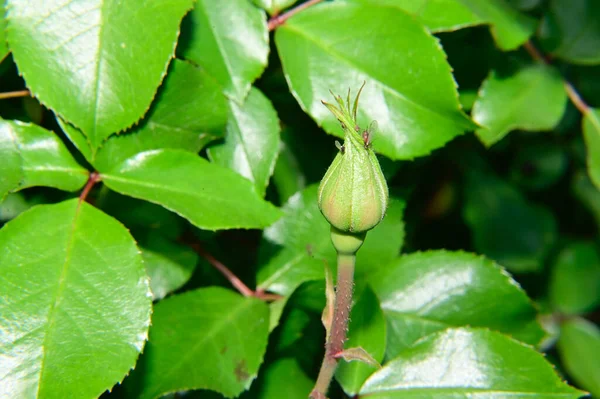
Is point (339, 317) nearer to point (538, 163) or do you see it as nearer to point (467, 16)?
point (467, 16)

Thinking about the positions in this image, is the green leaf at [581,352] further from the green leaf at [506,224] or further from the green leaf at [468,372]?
the green leaf at [468,372]

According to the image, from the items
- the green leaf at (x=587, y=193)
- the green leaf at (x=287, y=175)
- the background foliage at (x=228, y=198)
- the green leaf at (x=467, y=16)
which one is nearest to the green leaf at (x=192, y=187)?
the background foliage at (x=228, y=198)

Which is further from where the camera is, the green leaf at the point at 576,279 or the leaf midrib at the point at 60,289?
the green leaf at the point at 576,279

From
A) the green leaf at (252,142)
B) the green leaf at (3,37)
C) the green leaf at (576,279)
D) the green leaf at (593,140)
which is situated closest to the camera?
the green leaf at (3,37)

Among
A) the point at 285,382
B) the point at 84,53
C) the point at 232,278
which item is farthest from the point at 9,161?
the point at 285,382

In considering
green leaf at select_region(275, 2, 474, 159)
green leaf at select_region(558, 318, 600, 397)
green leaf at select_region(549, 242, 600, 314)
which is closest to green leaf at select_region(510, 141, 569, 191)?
green leaf at select_region(549, 242, 600, 314)

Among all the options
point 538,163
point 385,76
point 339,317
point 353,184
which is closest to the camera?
point 353,184

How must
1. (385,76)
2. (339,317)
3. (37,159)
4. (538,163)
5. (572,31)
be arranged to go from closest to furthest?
(339,317) < (37,159) < (385,76) < (572,31) < (538,163)

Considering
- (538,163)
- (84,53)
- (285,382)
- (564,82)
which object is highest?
(84,53)
